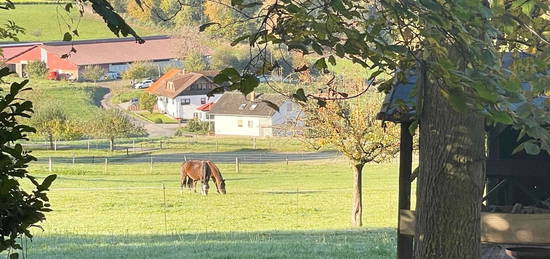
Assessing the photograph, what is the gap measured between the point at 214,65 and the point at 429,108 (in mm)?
78220

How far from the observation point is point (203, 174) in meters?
35.1

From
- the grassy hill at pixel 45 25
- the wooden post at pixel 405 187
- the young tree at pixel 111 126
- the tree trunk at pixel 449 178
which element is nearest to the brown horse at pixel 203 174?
the young tree at pixel 111 126

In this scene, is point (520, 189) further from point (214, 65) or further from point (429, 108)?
point (214, 65)

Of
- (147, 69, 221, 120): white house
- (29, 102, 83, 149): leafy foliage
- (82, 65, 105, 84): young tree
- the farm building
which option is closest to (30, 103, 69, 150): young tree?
(29, 102, 83, 149): leafy foliage

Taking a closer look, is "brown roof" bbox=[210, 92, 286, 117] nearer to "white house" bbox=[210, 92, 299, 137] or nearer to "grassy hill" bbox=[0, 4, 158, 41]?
"white house" bbox=[210, 92, 299, 137]

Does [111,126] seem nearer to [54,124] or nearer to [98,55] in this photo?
[54,124]

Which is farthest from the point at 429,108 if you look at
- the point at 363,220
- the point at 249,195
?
the point at 249,195

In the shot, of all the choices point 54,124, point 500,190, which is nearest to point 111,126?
point 54,124

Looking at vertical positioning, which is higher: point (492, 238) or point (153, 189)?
point (492, 238)

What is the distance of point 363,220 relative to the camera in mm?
26109

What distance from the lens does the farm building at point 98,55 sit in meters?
88.4

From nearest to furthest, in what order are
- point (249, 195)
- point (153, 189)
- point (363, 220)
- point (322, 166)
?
point (363, 220) → point (249, 195) → point (153, 189) → point (322, 166)

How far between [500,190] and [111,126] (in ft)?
181

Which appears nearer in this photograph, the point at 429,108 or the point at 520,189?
the point at 429,108
